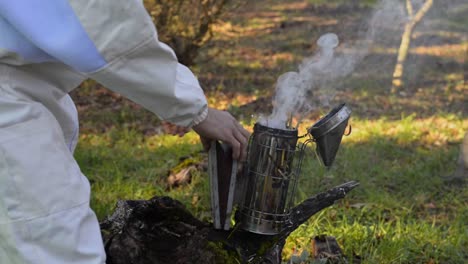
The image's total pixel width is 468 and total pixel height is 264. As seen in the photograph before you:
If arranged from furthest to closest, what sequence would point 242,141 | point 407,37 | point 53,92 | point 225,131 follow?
point 407,37 → point 242,141 → point 225,131 → point 53,92

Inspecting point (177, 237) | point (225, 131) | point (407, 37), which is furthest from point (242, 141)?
point (407, 37)

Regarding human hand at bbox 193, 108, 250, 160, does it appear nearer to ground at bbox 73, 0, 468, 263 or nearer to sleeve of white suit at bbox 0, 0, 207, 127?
sleeve of white suit at bbox 0, 0, 207, 127

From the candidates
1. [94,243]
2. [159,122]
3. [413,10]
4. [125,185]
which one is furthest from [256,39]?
[94,243]

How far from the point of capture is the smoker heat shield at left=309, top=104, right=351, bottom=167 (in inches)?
96.7

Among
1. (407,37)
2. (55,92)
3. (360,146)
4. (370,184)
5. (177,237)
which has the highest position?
(55,92)

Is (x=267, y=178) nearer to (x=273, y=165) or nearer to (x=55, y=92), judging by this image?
(x=273, y=165)

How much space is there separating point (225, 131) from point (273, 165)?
0.37 metres

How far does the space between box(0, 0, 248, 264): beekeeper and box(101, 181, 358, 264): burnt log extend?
614 millimetres

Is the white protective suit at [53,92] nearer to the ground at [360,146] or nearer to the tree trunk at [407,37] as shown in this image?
the ground at [360,146]

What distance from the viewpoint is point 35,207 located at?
1879 mm

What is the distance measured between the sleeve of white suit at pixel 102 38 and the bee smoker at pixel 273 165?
66 cm

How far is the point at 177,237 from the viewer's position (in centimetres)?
274

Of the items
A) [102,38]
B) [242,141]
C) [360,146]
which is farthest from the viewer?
[360,146]

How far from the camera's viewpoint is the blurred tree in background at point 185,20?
22.5 ft
